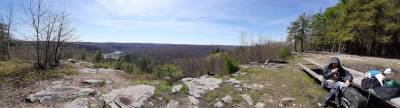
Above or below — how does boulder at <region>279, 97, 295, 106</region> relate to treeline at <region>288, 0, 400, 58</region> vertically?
below

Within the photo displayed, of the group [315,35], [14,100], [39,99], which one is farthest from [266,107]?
[315,35]

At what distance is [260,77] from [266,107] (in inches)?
100

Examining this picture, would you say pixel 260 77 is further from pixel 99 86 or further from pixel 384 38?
pixel 384 38

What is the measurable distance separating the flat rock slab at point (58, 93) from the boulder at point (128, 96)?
452 mm

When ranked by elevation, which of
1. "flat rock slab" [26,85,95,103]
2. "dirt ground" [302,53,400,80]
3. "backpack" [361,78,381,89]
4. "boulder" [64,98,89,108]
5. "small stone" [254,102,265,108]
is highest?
"backpack" [361,78,381,89]

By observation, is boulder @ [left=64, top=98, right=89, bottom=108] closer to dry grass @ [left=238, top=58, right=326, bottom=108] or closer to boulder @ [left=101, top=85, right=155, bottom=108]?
boulder @ [left=101, top=85, right=155, bottom=108]

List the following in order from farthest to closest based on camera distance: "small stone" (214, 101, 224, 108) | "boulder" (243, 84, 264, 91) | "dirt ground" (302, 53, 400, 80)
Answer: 1. "dirt ground" (302, 53, 400, 80)
2. "boulder" (243, 84, 264, 91)
3. "small stone" (214, 101, 224, 108)

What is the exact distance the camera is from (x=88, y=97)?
5.10 metres

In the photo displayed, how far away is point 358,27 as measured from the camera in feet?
65.2

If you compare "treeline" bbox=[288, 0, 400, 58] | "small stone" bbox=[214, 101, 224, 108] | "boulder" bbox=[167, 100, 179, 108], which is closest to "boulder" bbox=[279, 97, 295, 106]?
"small stone" bbox=[214, 101, 224, 108]

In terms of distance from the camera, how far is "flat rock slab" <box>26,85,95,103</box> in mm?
4906

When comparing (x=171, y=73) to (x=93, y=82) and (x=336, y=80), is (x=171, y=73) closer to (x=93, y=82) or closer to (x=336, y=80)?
(x=93, y=82)

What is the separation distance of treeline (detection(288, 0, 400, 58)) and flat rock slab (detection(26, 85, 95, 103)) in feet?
65.6

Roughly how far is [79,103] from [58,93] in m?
0.70
